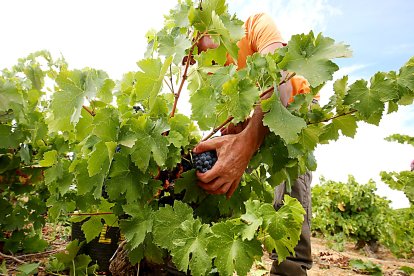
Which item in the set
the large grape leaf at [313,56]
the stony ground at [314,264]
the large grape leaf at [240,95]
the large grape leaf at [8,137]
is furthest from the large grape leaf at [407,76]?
the stony ground at [314,264]

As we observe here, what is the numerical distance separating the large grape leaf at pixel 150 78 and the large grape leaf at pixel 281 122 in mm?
407

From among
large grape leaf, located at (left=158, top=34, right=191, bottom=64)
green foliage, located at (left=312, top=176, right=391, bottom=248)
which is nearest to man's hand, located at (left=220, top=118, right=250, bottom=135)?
large grape leaf, located at (left=158, top=34, right=191, bottom=64)

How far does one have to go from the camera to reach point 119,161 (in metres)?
1.41

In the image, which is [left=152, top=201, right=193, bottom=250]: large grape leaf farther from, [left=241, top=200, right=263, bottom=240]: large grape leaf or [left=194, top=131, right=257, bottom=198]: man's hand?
[left=241, top=200, right=263, bottom=240]: large grape leaf

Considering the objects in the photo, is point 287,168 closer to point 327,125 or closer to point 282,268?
point 327,125

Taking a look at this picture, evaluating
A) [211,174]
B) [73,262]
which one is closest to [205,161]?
[211,174]

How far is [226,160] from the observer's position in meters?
1.45

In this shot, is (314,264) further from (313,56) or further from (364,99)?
(313,56)

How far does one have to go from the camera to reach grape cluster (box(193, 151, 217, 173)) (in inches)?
58.6

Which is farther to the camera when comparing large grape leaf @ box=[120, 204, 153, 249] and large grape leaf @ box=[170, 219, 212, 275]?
large grape leaf @ box=[120, 204, 153, 249]

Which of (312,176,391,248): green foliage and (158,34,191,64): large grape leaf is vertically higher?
(312,176,391,248): green foliage

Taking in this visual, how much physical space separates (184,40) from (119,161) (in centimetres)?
52

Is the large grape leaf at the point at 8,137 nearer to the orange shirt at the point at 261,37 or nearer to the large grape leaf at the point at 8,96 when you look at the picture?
the large grape leaf at the point at 8,96

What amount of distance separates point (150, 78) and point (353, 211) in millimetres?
7400
